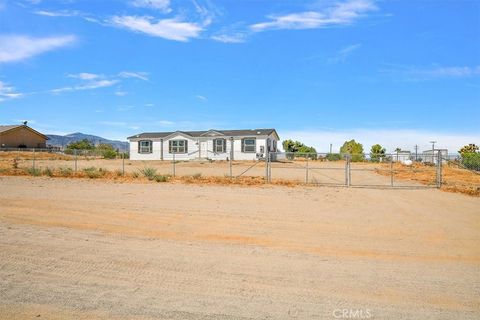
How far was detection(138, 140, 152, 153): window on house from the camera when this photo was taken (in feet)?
168

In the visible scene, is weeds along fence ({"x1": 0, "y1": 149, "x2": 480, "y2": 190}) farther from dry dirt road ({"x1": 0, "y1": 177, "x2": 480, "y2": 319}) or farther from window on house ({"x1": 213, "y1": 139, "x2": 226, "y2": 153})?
dry dirt road ({"x1": 0, "y1": 177, "x2": 480, "y2": 319})

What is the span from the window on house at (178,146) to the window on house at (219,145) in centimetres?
382

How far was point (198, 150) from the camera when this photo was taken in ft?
162

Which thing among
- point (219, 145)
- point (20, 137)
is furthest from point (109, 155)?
point (20, 137)

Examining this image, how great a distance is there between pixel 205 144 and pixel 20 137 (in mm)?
37527

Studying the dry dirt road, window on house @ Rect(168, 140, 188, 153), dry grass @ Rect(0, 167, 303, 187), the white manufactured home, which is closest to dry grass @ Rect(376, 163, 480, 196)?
the dry dirt road

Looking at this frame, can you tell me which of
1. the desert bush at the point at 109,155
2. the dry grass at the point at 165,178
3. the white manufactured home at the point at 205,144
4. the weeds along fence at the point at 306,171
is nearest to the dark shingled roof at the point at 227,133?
the white manufactured home at the point at 205,144

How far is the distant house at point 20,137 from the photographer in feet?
207

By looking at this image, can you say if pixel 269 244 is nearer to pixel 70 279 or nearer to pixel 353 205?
pixel 70 279

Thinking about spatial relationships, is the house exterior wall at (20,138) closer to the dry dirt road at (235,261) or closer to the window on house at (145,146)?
the window on house at (145,146)

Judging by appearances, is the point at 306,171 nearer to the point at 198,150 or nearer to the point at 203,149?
the point at 203,149

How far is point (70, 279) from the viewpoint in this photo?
5750 millimetres

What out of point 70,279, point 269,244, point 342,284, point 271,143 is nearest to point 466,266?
point 342,284

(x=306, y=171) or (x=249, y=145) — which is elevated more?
(x=249, y=145)
